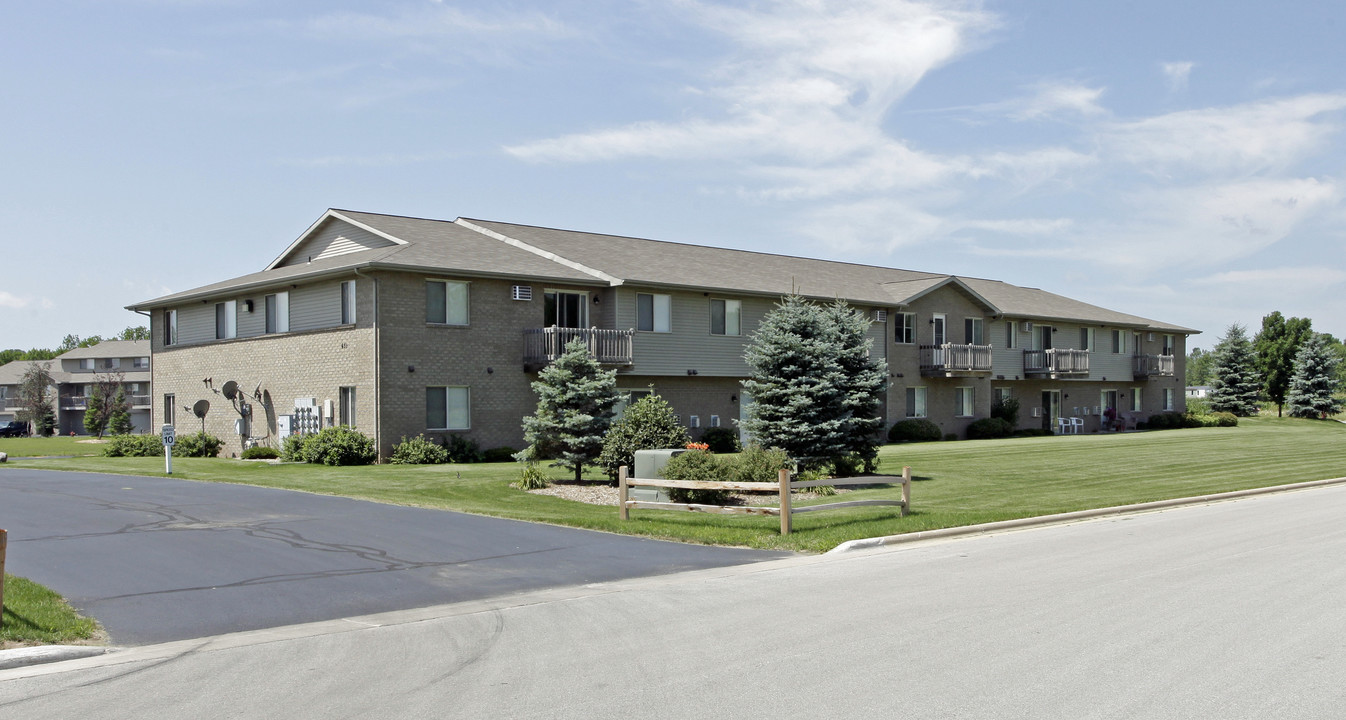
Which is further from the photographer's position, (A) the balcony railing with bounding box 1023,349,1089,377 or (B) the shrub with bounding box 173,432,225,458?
(A) the balcony railing with bounding box 1023,349,1089,377

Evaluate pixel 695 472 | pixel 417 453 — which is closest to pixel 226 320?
pixel 417 453

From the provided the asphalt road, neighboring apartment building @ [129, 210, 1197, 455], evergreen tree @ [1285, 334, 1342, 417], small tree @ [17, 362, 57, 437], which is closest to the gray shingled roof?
neighboring apartment building @ [129, 210, 1197, 455]

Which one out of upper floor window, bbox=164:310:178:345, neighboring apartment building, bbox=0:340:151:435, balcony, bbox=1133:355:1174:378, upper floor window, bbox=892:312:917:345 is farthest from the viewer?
neighboring apartment building, bbox=0:340:151:435

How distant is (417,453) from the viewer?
96.6 ft

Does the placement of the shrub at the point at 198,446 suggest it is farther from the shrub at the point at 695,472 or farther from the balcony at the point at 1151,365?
the balcony at the point at 1151,365

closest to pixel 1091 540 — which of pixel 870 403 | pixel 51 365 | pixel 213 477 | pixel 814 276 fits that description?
pixel 870 403

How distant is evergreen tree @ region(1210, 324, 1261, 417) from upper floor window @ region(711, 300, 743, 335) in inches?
1742

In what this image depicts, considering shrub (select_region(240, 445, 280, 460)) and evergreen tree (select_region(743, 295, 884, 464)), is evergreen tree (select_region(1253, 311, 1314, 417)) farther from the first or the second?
shrub (select_region(240, 445, 280, 460))

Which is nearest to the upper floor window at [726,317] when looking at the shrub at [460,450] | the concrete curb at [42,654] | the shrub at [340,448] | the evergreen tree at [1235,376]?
the shrub at [460,450]

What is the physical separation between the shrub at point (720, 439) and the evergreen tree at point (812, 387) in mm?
11317

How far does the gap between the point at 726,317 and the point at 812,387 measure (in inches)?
593

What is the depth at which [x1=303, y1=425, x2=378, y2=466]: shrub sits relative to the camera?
95.8ft

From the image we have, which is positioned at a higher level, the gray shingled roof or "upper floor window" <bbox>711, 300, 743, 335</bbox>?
the gray shingled roof

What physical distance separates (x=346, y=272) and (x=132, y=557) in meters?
18.9
